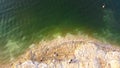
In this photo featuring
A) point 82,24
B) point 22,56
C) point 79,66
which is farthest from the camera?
point 82,24

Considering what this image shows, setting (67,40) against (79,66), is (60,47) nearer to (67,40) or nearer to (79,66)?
(67,40)

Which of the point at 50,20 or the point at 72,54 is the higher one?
the point at 50,20

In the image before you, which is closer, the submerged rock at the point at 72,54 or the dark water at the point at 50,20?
the submerged rock at the point at 72,54

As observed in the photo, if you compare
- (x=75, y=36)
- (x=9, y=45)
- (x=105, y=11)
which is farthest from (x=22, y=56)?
(x=105, y=11)

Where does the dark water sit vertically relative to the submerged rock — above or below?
above

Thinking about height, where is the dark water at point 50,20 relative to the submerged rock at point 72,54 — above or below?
above

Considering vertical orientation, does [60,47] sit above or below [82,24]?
below

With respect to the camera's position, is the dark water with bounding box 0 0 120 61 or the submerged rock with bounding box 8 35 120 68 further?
the dark water with bounding box 0 0 120 61

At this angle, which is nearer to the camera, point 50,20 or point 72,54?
point 72,54
